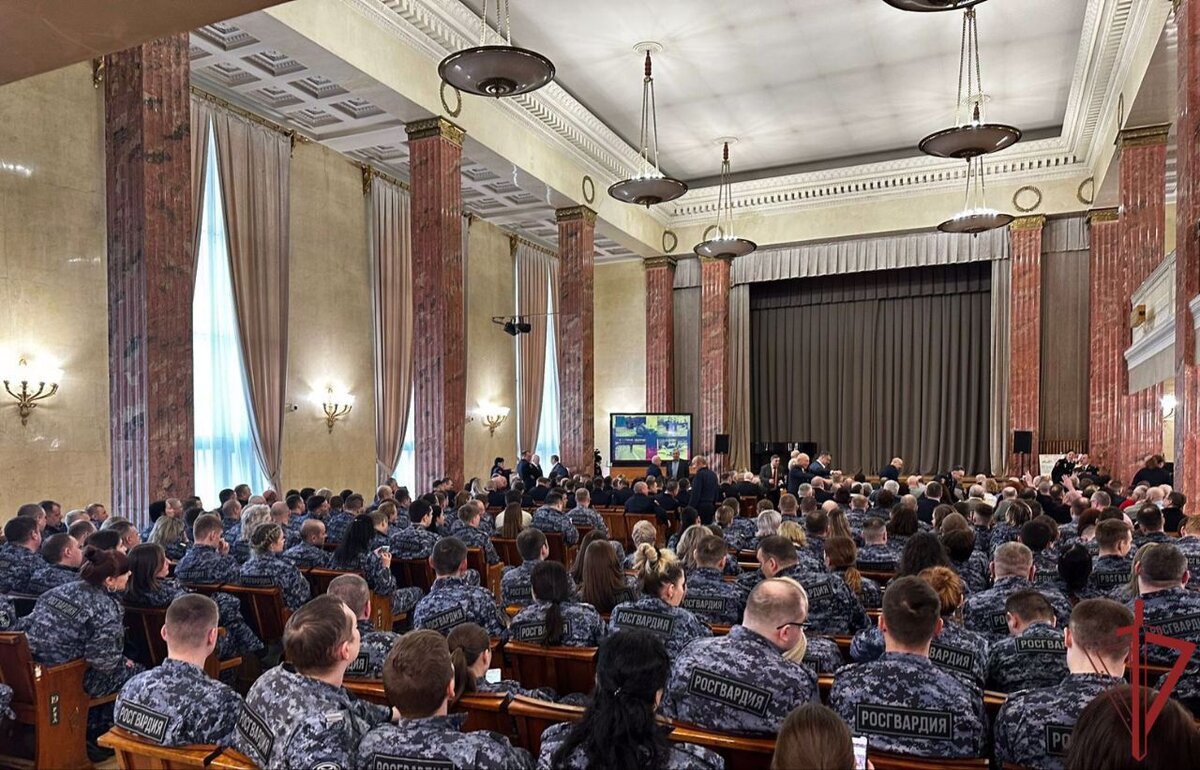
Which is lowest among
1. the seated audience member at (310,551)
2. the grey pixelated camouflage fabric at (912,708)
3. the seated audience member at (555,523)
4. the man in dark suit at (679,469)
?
the man in dark suit at (679,469)

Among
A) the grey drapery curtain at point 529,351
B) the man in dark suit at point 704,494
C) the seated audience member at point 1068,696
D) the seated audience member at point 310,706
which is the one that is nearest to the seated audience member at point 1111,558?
the seated audience member at point 1068,696

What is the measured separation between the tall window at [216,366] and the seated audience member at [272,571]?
246 inches

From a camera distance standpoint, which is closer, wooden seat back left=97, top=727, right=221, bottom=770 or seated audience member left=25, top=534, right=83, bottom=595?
wooden seat back left=97, top=727, right=221, bottom=770

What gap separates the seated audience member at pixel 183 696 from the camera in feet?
8.51

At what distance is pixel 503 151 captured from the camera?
12.1 metres

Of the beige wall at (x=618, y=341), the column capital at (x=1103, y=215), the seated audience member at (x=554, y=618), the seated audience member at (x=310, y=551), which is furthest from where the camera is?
the beige wall at (x=618, y=341)

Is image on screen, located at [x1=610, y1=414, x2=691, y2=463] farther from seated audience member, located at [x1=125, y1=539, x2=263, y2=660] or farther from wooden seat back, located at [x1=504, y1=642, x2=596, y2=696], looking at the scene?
wooden seat back, located at [x1=504, y1=642, x2=596, y2=696]

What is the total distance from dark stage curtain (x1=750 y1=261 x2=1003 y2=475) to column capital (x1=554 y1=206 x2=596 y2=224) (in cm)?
613

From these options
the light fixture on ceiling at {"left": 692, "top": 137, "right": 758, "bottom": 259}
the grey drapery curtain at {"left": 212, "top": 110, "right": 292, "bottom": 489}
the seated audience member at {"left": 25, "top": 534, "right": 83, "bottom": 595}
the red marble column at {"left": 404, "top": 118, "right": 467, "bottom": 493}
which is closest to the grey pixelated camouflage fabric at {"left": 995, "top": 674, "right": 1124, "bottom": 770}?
the seated audience member at {"left": 25, "top": 534, "right": 83, "bottom": 595}

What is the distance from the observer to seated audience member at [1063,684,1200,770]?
1.54m

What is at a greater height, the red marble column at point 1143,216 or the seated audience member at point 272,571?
the red marble column at point 1143,216

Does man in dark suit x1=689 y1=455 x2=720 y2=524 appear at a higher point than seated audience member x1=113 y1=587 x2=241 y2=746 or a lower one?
lower

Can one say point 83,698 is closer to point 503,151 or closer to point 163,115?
point 163,115

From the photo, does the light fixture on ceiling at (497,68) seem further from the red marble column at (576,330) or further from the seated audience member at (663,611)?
the red marble column at (576,330)
